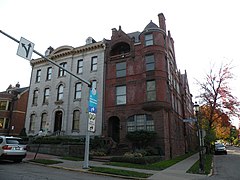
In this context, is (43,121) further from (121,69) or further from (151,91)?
(151,91)

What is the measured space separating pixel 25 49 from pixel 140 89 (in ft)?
50.9

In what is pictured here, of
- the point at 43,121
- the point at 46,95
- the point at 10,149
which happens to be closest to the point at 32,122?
the point at 43,121

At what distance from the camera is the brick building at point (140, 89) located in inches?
851

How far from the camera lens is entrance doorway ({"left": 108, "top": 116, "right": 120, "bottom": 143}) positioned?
24.3 m

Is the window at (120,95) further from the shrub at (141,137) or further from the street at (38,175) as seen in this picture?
the street at (38,175)

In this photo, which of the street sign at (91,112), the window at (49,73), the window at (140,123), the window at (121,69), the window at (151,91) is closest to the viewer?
the street sign at (91,112)

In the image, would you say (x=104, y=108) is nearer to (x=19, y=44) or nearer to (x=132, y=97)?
(x=132, y=97)

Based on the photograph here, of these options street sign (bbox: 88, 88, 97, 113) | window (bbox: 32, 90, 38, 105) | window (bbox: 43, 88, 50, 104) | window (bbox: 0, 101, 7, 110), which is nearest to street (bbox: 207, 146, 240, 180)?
street sign (bbox: 88, 88, 97, 113)

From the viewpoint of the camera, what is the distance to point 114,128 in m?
25.0

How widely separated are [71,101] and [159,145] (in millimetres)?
13367

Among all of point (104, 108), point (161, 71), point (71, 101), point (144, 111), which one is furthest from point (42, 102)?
point (161, 71)

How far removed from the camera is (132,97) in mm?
23562

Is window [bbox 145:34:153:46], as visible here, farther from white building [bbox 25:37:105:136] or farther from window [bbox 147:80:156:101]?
white building [bbox 25:37:105:136]

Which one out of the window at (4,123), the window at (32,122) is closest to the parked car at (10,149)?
the window at (32,122)
